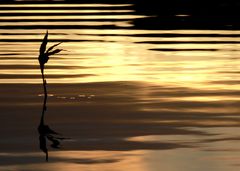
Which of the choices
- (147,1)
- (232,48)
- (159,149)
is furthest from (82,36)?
(147,1)

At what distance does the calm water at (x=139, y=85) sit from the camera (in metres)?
9.45

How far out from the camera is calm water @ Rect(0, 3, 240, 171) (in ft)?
31.0

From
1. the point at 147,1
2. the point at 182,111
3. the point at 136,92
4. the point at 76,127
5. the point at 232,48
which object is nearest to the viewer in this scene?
the point at 76,127

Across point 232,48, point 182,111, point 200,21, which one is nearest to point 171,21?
point 200,21

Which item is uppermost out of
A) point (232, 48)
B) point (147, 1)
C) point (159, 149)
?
point (159, 149)

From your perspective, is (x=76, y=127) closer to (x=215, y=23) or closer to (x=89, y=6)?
(x=215, y=23)

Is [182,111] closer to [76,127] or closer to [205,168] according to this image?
[76,127]

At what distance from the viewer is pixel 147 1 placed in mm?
36719

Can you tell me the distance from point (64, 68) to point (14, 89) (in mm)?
2510

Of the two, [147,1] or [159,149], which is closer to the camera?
[159,149]

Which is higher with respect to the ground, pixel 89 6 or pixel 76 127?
pixel 76 127

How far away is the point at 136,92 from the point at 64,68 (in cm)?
300

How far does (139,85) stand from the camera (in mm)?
14148

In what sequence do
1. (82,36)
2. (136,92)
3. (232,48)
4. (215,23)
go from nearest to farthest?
(136,92), (232,48), (82,36), (215,23)
